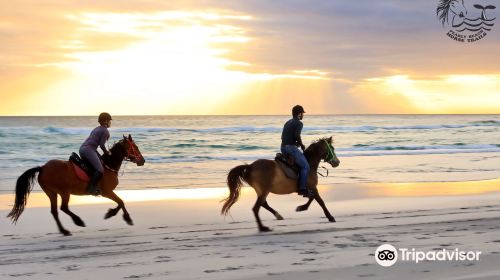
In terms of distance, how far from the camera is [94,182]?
11445 millimetres

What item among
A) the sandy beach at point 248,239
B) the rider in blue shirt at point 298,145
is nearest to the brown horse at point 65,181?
the sandy beach at point 248,239

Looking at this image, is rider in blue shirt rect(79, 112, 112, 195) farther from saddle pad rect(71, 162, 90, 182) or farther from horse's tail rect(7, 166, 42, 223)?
horse's tail rect(7, 166, 42, 223)

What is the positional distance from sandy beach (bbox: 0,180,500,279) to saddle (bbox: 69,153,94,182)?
0.92 metres

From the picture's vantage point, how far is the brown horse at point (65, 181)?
11.1 m

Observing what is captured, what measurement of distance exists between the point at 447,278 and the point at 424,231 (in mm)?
3286

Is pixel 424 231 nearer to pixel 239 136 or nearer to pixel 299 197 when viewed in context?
pixel 299 197

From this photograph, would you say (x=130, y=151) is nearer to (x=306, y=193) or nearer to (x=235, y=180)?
(x=235, y=180)

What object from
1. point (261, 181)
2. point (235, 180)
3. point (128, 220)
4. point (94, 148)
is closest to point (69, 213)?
point (128, 220)

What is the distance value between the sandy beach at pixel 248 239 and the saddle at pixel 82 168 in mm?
923

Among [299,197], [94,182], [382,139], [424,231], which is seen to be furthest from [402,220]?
[382,139]

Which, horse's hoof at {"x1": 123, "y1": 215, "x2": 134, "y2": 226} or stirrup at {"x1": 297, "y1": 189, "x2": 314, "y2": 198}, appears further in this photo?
stirrup at {"x1": 297, "y1": 189, "x2": 314, "y2": 198}

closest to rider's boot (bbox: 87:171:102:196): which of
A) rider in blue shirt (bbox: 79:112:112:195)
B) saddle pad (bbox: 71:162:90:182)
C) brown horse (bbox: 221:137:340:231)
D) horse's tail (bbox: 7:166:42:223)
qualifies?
rider in blue shirt (bbox: 79:112:112:195)

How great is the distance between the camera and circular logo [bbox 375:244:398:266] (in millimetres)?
7848

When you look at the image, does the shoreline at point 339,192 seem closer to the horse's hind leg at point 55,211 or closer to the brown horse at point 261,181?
the horse's hind leg at point 55,211
